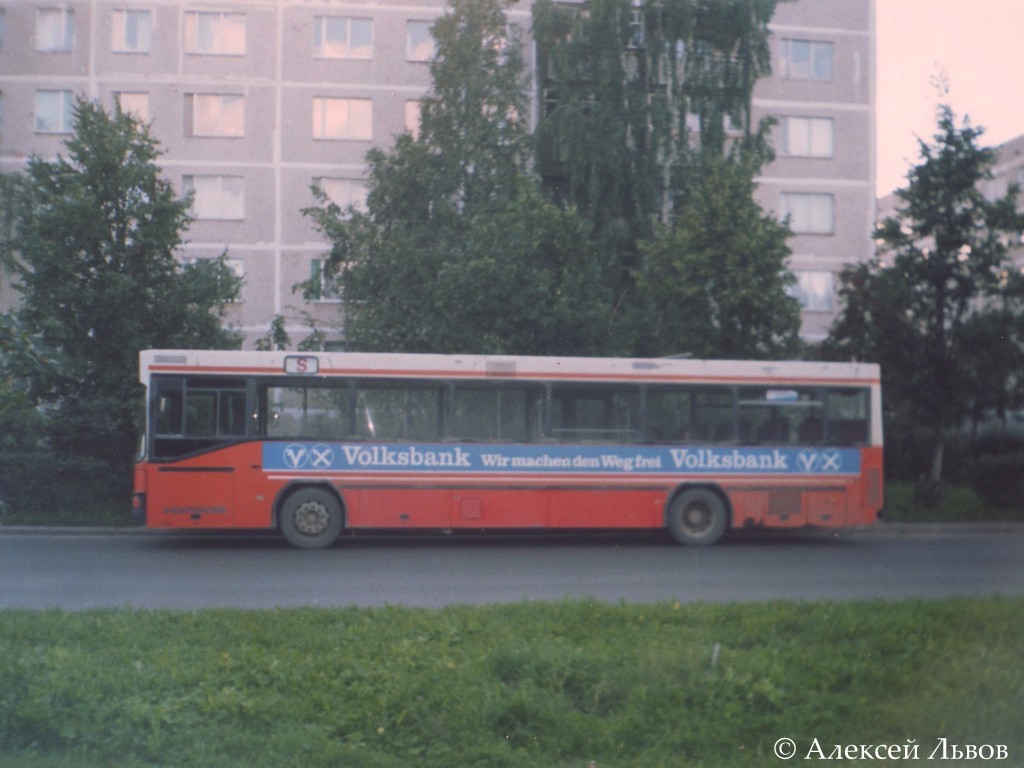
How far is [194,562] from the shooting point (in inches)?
555

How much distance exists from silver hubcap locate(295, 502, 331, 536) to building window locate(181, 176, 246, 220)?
2189 cm

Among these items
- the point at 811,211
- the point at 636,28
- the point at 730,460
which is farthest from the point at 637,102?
the point at 730,460

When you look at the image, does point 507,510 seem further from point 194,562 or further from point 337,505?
point 194,562

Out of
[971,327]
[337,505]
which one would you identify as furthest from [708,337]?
[337,505]

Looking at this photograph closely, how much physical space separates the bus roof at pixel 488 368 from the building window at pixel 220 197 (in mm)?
19951

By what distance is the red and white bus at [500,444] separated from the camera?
51.6ft

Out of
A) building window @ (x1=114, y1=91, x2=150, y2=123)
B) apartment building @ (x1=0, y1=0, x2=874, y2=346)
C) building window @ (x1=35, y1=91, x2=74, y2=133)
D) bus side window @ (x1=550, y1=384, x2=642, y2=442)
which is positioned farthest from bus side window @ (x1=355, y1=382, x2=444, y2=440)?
building window @ (x1=35, y1=91, x2=74, y2=133)

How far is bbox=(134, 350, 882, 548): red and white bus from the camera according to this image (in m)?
15.7

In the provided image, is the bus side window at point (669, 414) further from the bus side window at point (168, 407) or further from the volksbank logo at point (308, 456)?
the bus side window at point (168, 407)

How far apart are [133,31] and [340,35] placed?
665 centimetres

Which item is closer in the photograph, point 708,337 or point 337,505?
point 337,505

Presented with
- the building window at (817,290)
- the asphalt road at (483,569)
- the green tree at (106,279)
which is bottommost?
the asphalt road at (483,569)

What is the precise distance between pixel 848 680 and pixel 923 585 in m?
5.83

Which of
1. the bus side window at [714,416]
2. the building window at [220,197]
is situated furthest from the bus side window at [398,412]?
the building window at [220,197]
